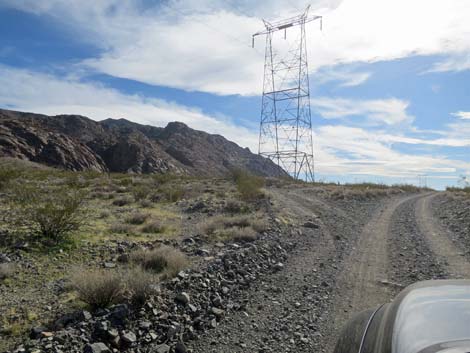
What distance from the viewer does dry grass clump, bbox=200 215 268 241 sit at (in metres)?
9.90

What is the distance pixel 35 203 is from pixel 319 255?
7038mm

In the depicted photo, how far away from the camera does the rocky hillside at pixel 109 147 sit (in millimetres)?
67688

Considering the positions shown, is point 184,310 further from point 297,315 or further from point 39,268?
point 39,268

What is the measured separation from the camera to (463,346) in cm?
168

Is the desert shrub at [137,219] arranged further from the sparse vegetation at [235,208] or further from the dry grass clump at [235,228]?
the sparse vegetation at [235,208]

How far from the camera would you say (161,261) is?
22.8 feet

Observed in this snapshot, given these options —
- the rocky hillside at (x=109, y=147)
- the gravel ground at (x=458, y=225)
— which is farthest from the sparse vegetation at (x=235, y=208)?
the rocky hillside at (x=109, y=147)

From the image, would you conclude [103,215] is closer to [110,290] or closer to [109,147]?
[110,290]

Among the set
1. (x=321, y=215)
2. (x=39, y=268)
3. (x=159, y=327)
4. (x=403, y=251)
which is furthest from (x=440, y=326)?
(x=321, y=215)

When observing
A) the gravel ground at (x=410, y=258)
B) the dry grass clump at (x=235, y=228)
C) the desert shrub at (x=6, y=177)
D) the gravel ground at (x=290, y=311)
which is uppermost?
the desert shrub at (x=6, y=177)

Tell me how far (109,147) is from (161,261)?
8163 centimetres

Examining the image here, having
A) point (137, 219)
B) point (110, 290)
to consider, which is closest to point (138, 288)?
point (110, 290)

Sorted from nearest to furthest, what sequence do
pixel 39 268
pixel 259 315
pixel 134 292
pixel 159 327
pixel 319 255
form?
pixel 159 327 → pixel 134 292 → pixel 259 315 → pixel 39 268 → pixel 319 255

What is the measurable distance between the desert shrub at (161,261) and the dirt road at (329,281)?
1346 mm
